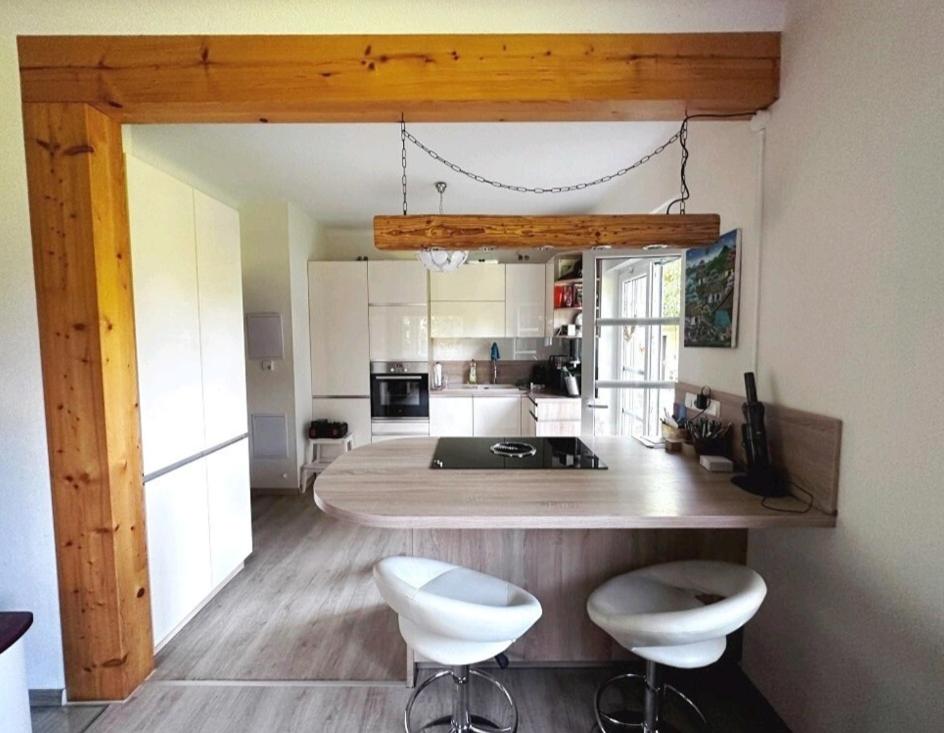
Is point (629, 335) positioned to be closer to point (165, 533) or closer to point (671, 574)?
point (671, 574)

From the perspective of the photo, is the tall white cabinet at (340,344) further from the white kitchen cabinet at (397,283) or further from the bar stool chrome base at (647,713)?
the bar stool chrome base at (647,713)

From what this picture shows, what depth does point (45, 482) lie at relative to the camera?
5.41 ft

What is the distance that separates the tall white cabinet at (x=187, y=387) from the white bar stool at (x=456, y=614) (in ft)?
4.32

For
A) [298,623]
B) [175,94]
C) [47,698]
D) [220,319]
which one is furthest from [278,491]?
[175,94]

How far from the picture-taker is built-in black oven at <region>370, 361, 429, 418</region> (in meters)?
4.27

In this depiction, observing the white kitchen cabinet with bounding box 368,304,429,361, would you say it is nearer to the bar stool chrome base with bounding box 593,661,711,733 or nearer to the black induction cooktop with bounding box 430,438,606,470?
the black induction cooktop with bounding box 430,438,606,470

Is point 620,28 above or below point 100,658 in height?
above

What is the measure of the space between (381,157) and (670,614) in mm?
2878

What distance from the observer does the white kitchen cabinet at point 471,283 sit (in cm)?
439

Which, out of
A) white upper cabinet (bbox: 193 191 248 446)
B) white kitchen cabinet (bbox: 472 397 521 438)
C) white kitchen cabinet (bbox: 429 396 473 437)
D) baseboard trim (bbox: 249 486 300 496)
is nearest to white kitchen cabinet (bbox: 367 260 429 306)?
white kitchen cabinet (bbox: 429 396 473 437)

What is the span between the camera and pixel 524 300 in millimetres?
4445

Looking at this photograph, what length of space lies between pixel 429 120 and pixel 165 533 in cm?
223

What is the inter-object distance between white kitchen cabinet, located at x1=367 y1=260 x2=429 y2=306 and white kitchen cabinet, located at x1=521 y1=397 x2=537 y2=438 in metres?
1.47

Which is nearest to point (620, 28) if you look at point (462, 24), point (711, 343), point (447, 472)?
point (462, 24)
